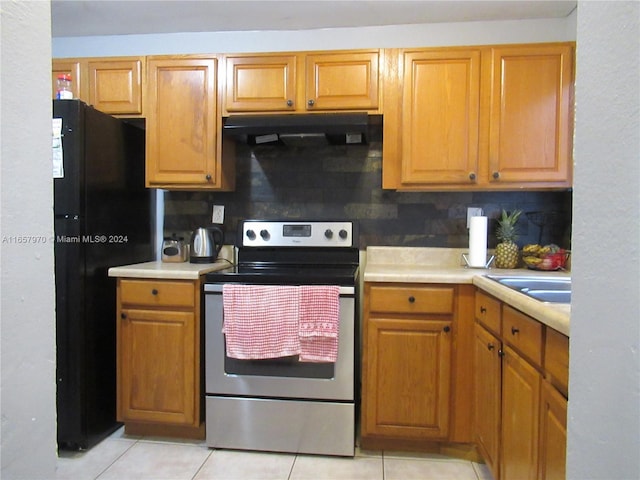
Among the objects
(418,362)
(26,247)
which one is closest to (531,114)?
(418,362)

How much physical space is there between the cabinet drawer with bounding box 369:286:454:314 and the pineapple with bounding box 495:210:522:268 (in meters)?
0.54

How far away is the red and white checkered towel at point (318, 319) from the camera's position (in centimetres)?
174

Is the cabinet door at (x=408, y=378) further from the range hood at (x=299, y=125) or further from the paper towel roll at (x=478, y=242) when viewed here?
the range hood at (x=299, y=125)

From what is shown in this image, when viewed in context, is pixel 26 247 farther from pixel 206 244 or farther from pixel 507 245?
pixel 507 245

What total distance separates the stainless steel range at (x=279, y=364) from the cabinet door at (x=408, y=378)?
0.34 feet

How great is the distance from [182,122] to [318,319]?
1.33 m

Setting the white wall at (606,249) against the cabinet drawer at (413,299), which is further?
the cabinet drawer at (413,299)

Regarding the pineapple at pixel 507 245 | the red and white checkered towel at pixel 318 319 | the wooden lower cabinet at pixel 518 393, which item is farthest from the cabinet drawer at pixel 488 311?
the red and white checkered towel at pixel 318 319

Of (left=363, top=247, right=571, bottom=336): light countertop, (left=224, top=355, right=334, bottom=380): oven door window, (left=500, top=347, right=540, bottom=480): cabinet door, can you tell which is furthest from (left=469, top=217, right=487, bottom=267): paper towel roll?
(left=224, top=355, right=334, bottom=380): oven door window

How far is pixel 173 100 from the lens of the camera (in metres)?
2.11

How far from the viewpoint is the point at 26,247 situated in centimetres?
54

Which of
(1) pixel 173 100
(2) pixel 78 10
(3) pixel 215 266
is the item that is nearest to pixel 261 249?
(3) pixel 215 266

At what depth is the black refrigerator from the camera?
176cm

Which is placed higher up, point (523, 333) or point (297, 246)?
point (297, 246)
